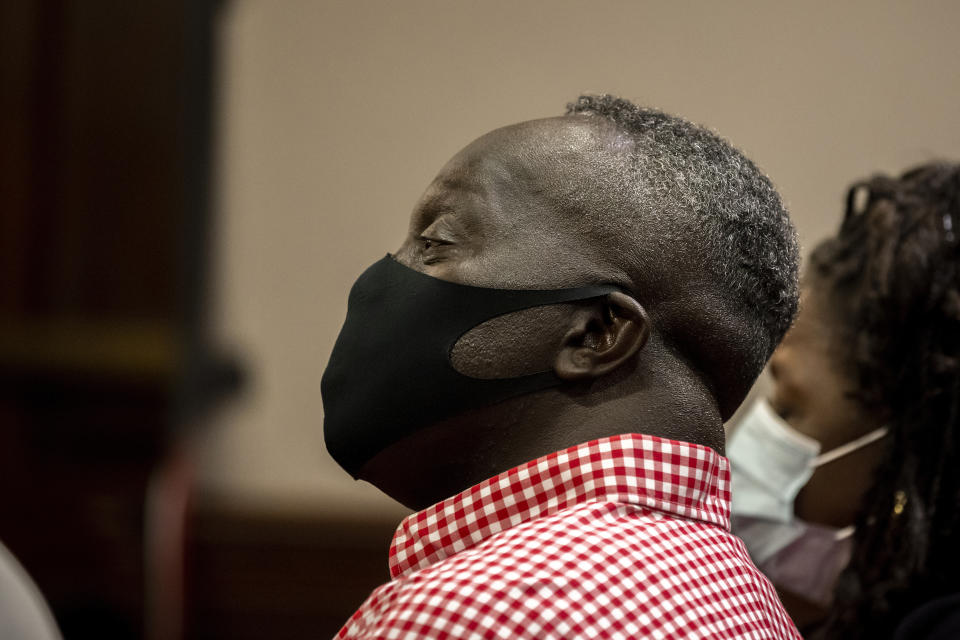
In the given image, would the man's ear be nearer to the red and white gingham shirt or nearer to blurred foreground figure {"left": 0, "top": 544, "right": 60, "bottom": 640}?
the red and white gingham shirt

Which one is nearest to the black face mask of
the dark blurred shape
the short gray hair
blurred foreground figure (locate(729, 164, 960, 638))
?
the short gray hair

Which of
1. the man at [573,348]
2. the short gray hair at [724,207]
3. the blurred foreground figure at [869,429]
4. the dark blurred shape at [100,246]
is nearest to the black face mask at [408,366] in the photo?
the man at [573,348]

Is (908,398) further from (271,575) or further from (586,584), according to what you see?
(271,575)

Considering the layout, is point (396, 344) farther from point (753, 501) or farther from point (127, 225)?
point (127, 225)

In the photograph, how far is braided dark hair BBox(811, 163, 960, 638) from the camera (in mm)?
1854

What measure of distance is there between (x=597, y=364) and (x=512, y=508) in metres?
0.18

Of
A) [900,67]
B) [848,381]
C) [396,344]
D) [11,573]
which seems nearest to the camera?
[396,344]

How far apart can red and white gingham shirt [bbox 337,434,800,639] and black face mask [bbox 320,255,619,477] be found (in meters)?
0.09

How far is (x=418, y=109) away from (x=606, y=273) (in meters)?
2.42

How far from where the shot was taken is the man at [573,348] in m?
1.01

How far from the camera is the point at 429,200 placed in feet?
3.86

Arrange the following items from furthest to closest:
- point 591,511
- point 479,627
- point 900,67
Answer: point 900,67
point 591,511
point 479,627

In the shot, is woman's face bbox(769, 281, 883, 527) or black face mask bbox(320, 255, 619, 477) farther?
woman's face bbox(769, 281, 883, 527)

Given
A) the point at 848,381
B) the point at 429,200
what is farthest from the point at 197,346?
the point at 429,200
